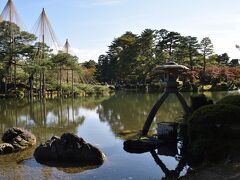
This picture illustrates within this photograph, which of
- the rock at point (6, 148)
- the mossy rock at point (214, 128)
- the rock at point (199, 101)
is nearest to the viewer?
the mossy rock at point (214, 128)

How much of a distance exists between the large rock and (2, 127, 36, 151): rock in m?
1.70


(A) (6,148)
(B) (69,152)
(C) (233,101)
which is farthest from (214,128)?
(A) (6,148)

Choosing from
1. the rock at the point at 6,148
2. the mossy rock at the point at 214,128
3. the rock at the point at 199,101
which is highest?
the rock at the point at 199,101

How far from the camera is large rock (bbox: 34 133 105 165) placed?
9.32 meters

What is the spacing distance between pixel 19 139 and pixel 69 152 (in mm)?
2885

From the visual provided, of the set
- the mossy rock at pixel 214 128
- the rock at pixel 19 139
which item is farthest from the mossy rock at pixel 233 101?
the rock at pixel 19 139

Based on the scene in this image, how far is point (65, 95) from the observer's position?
41.6 meters

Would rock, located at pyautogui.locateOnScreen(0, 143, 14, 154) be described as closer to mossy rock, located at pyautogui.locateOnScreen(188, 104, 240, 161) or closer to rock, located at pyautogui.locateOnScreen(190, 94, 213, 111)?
mossy rock, located at pyautogui.locateOnScreen(188, 104, 240, 161)

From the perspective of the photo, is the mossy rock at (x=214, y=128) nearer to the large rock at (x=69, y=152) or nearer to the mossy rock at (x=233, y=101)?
the mossy rock at (x=233, y=101)

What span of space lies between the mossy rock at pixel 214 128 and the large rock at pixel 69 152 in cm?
273

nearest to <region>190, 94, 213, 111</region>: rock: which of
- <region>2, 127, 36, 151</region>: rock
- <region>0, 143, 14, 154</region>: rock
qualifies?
<region>2, 127, 36, 151</region>: rock

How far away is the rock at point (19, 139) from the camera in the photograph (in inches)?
443

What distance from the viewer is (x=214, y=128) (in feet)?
29.0

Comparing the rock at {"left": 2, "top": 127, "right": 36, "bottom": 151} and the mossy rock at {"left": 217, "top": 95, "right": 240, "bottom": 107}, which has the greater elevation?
the mossy rock at {"left": 217, "top": 95, "right": 240, "bottom": 107}
